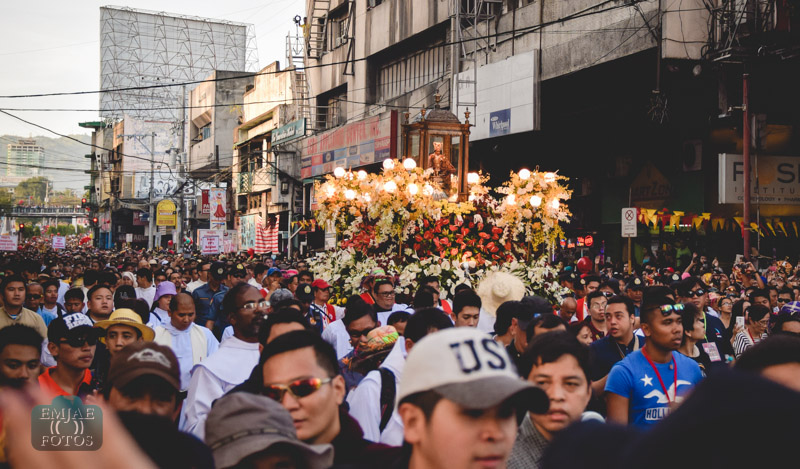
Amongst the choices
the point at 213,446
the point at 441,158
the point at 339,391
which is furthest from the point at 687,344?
the point at 441,158

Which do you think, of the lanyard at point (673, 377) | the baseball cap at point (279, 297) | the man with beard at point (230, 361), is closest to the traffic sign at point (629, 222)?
the baseball cap at point (279, 297)

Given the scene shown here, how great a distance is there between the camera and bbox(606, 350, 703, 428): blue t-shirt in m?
4.97

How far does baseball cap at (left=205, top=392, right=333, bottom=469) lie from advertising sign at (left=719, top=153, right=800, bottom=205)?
1957 cm

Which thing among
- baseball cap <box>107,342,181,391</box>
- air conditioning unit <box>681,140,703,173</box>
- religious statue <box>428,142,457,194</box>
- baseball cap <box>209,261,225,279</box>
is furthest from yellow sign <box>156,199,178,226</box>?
baseball cap <box>107,342,181,391</box>

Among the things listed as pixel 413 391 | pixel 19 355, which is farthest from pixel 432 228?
pixel 413 391

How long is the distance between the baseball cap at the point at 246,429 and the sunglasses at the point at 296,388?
46cm

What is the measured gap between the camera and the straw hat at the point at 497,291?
10.3m

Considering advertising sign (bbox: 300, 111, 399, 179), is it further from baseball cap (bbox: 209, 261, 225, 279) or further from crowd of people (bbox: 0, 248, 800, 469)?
crowd of people (bbox: 0, 248, 800, 469)

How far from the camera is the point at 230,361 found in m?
5.55

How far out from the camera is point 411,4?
3300 centimetres

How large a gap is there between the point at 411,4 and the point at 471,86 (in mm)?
7386

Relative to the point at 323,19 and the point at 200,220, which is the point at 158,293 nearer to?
the point at 323,19

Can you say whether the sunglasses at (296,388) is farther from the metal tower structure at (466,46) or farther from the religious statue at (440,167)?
the metal tower structure at (466,46)

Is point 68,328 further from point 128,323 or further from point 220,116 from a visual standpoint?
point 220,116
